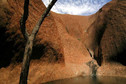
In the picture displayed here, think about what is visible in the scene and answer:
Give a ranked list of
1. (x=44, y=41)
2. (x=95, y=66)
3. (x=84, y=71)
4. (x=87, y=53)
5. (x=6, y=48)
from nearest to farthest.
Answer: (x=6, y=48) < (x=44, y=41) < (x=84, y=71) < (x=95, y=66) < (x=87, y=53)

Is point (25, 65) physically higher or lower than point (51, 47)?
higher

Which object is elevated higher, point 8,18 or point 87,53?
point 8,18

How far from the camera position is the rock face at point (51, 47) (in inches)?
236

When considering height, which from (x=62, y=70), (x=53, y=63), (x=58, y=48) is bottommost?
(x=62, y=70)

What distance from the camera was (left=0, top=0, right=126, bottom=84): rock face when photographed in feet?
19.7

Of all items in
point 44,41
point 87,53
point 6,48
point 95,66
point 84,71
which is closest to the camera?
point 6,48

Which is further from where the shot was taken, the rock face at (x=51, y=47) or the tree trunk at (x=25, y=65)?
the rock face at (x=51, y=47)

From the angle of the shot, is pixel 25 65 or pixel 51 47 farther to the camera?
pixel 51 47

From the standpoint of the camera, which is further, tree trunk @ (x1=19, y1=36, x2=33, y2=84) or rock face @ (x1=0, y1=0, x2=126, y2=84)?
rock face @ (x1=0, y1=0, x2=126, y2=84)

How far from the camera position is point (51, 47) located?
8.57 metres

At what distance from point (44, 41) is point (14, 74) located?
3.25m

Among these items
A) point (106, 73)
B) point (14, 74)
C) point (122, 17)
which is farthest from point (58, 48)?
point (122, 17)

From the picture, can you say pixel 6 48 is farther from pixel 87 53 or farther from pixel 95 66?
pixel 87 53

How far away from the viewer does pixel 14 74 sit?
612 centimetres
